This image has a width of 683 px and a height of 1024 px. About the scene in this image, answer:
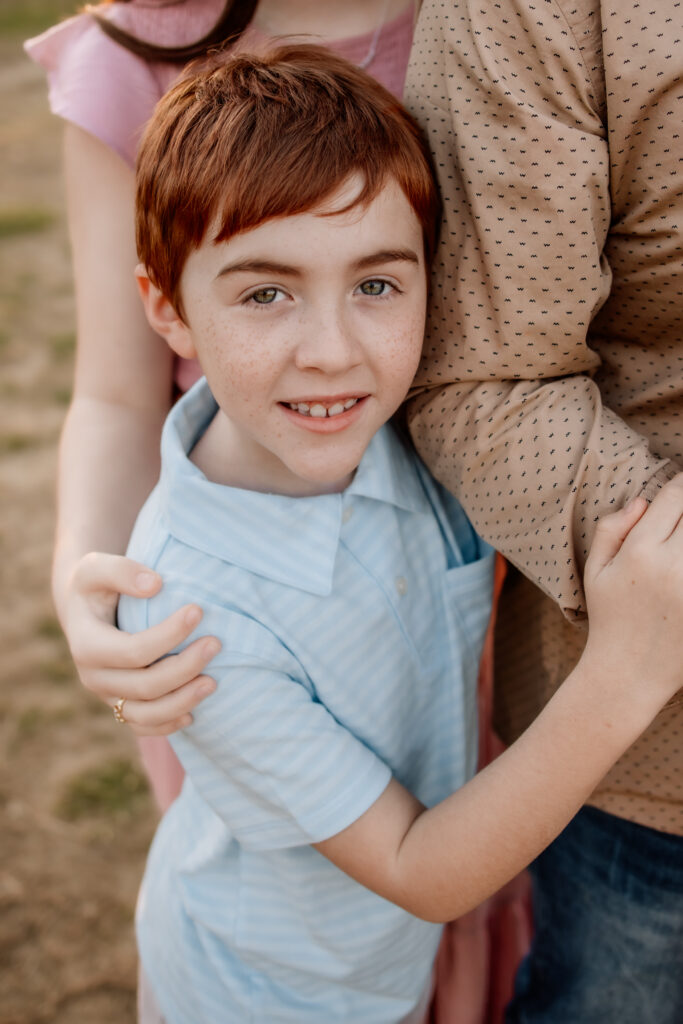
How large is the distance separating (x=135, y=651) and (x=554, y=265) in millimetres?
673

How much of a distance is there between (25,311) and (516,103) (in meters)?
5.03

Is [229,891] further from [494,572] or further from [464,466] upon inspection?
[464,466]

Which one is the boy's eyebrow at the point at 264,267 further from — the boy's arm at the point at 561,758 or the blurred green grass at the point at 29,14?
the blurred green grass at the point at 29,14

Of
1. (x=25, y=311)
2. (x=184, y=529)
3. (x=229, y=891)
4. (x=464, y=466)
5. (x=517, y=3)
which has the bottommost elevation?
(x=25, y=311)

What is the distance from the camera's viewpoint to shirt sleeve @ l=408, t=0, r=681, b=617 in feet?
3.54

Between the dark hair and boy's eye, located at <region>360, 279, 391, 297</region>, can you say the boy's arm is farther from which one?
the dark hair

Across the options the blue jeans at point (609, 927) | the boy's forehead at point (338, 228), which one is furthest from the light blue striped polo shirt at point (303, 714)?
the boy's forehead at point (338, 228)

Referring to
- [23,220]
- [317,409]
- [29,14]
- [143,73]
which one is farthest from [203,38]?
[29,14]

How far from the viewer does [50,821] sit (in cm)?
287

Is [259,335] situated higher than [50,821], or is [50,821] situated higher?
[259,335]

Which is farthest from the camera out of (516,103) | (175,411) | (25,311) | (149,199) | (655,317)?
(25,311)

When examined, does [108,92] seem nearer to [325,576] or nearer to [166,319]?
[166,319]

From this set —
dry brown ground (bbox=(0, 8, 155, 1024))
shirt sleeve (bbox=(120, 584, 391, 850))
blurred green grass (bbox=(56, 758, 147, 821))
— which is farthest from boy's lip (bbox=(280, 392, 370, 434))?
blurred green grass (bbox=(56, 758, 147, 821))

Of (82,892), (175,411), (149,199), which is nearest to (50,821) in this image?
(82,892)
